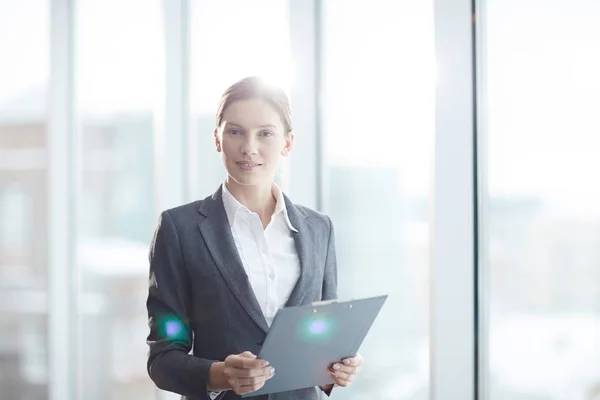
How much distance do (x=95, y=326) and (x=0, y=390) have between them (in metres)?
0.65

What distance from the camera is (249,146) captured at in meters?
1.44

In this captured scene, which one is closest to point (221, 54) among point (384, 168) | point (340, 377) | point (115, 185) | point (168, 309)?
point (115, 185)

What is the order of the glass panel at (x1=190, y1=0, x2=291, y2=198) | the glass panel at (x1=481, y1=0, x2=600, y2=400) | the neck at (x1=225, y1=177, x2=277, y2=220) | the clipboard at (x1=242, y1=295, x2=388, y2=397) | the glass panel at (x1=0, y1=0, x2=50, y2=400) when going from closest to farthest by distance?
the clipboard at (x1=242, y1=295, x2=388, y2=397), the neck at (x1=225, y1=177, x2=277, y2=220), the glass panel at (x1=481, y1=0, x2=600, y2=400), the glass panel at (x1=190, y1=0, x2=291, y2=198), the glass panel at (x1=0, y1=0, x2=50, y2=400)

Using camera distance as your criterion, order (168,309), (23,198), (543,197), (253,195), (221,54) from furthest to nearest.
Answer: (23,198), (221,54), (543,197), (253,195), (168,309)

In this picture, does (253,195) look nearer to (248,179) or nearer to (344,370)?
(248,179)

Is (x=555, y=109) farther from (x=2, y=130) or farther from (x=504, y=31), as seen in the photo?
(x=2, y=130)

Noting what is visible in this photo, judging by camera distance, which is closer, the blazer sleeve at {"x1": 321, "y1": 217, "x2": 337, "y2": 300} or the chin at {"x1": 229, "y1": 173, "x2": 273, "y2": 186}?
the chin at {"x1": 229, "y1": 173, "x2": 273, "y2": 186}

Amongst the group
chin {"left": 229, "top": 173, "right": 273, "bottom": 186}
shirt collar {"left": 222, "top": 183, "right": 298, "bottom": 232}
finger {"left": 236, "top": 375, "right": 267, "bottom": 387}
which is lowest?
finger {"left": 236, "top": 375, "right": 267, "bottom": 387}

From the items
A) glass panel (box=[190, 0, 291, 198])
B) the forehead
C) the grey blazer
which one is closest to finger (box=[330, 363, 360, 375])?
the grey blazer

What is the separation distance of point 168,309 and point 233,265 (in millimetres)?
165

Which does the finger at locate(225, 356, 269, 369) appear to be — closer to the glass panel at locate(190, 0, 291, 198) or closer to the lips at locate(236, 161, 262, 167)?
the lips at locate(236, 161, 262, 167)

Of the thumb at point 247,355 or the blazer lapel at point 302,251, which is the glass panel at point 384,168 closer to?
the blazer lapel at point 302,251

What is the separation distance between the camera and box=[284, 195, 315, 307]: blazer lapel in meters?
1.44

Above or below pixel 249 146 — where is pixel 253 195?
below
